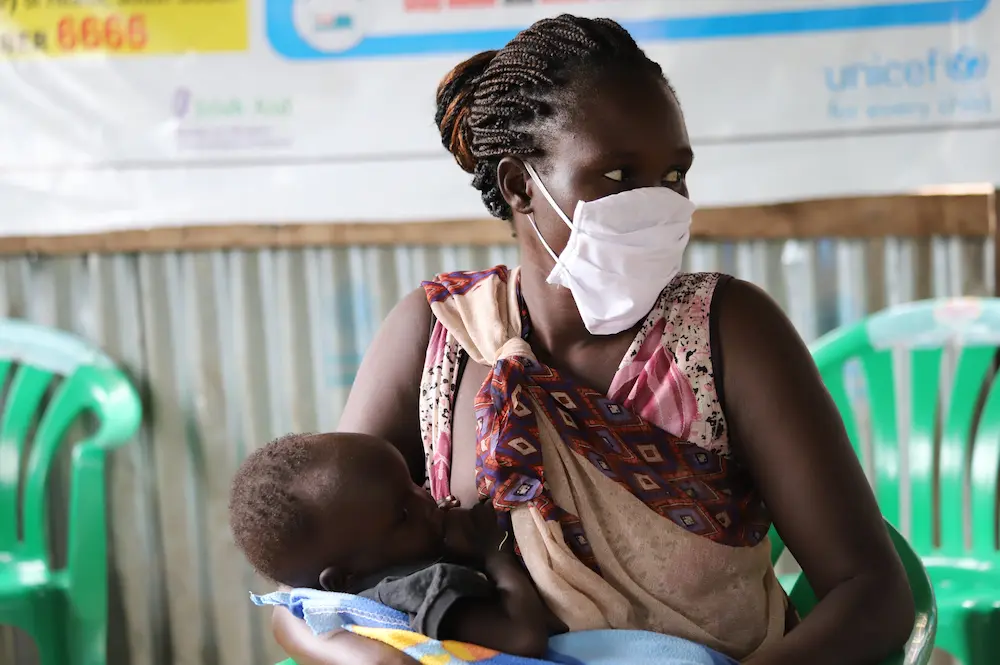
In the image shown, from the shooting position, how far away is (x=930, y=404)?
7.54 feet

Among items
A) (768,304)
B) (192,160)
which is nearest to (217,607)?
(192,160)

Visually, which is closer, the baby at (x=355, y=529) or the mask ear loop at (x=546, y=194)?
the baby at (x=355, y=529)

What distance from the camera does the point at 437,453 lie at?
153 cm

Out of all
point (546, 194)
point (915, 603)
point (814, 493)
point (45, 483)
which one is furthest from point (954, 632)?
point (45, 483)

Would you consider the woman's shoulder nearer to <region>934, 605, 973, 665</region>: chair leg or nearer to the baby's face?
the baby's face

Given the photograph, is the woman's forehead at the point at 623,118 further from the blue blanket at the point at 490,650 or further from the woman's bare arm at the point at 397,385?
the blue blanket at the point at 490,650

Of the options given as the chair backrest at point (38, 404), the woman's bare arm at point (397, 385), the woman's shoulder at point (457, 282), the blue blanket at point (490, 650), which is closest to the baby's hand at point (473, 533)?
the blue blanket at point (490, 650)

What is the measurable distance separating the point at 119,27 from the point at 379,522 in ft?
6.42

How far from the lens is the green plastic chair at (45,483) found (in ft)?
7.91

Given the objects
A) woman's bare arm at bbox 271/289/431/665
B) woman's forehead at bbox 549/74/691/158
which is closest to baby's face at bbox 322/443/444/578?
woman's bare arm at bbox 271/289/431/665

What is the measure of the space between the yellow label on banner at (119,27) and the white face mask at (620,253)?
1.52 metres

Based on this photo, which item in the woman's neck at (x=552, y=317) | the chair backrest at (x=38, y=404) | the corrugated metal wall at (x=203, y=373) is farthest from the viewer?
the corrugated metal wall at (x=203, y=373)

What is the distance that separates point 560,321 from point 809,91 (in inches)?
48.3

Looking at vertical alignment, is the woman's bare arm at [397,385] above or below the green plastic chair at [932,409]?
above
